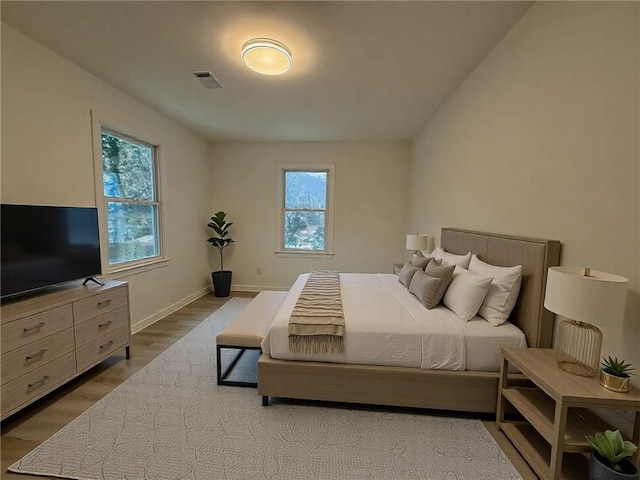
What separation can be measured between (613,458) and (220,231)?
5.04 m

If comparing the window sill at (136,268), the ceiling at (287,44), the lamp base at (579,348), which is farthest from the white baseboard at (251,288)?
the lamp base at (579,348)

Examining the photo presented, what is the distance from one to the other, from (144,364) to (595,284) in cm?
325

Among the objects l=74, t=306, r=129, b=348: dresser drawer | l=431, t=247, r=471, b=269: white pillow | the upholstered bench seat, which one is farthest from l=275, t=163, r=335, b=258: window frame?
l=74, t=306, r=129, b=348: dresser drawer

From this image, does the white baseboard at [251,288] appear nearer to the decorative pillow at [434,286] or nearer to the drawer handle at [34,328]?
the decorative pillow at [434,286]

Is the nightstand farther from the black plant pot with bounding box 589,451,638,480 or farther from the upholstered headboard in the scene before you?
the upholstered headboard

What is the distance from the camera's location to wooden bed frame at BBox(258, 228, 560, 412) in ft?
6.13

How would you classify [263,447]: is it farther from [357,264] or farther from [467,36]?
[357,264]

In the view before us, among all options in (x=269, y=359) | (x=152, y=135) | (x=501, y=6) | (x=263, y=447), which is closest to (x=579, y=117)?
(x=501, y=6)

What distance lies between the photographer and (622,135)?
4.45 feet

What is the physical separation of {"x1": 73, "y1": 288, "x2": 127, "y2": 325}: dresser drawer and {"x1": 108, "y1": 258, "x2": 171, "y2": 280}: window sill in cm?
61

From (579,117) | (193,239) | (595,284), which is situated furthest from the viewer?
(193,239)

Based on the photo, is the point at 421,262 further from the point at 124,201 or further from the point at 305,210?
the point at 124,201

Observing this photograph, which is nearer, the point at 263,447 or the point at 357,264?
the point at 263,447

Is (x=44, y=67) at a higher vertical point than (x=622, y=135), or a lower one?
higher
